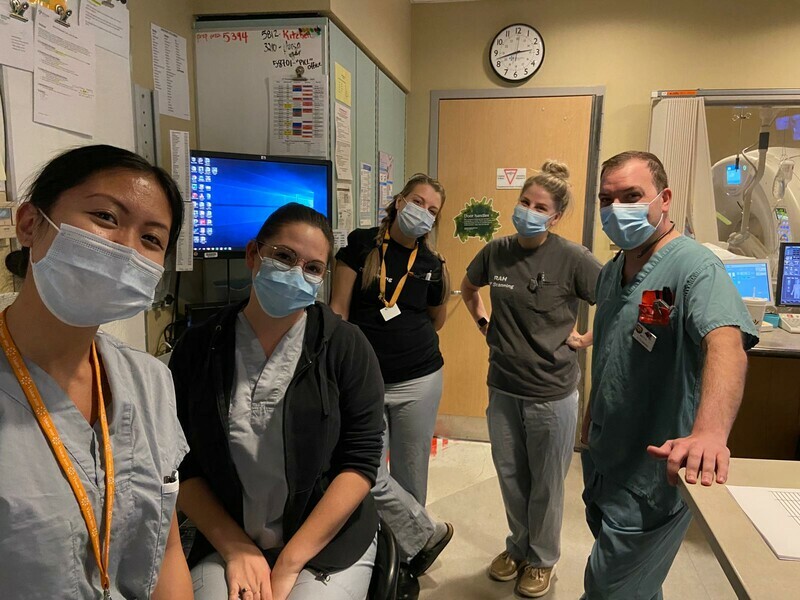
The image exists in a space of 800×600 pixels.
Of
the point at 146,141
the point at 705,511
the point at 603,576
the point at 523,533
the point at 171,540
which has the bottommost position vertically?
the point at 523,533

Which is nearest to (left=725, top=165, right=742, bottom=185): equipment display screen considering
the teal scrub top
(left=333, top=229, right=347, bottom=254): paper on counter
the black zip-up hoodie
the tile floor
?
the tile floor

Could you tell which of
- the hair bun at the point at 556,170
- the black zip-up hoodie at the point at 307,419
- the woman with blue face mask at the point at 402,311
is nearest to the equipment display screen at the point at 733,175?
the hair bun at the point at 556,170

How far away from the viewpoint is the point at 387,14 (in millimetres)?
2908

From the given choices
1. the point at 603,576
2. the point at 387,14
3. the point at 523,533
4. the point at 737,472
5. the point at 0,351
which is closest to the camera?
the point at 0,351

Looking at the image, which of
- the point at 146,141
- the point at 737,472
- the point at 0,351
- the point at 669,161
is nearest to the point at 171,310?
the point at 146,141

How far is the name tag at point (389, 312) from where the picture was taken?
201 cm

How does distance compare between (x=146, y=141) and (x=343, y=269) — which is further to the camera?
(x=343, y=269)

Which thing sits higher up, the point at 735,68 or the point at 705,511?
the point at 735,68

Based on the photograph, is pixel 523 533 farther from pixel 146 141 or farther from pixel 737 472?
pixel 146 141

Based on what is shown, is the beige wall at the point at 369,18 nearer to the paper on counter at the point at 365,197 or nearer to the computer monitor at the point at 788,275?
the paper on counter at the point at 365,197

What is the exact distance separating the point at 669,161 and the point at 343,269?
89.4 inches

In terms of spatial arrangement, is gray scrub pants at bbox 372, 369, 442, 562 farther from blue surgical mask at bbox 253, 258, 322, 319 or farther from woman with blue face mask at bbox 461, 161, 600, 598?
blue surgical mask at bbox 253, 258, 322, 319

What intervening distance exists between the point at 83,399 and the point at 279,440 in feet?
1.52

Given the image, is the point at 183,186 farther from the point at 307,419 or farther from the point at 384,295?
the point at 307,419
